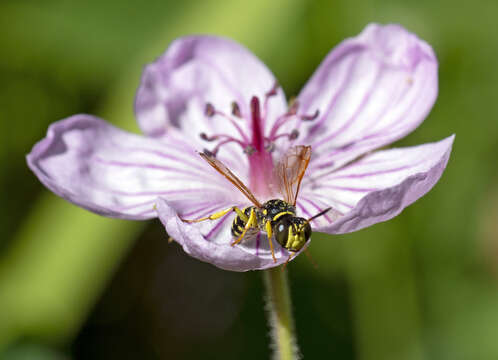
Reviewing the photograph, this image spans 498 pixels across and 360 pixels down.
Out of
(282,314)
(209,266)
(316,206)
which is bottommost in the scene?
(209,266)

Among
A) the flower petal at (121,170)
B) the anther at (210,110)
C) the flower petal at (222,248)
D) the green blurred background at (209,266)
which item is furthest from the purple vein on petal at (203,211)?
the green blurred background at (209,266)

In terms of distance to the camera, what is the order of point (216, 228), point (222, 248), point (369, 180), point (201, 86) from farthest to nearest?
point (201, 86) → point (369, 180) → point (216, 228) → point (222, 248)

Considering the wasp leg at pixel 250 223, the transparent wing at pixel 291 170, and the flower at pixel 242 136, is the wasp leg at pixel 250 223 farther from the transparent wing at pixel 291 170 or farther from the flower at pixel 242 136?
the transparent wing at pixel 291 170

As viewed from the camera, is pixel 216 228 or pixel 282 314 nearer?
pixel 282 314

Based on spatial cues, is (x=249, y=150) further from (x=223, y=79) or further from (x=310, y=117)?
(x=223, y=79)

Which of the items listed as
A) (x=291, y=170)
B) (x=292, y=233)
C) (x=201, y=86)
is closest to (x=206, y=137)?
(x=201, y=86)

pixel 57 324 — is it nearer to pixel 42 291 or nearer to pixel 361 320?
pixel 42 291

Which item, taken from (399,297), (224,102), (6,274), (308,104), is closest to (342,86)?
(308,104)

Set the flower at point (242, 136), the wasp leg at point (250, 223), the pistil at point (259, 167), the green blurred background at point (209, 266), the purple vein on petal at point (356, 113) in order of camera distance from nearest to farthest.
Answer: the wasp leg at point (250, 223), the flower at point (242, 136), the pistil at point (259, 167), the purple vein on petal at point (356, 113), the green blurred background at point (209, 266)
